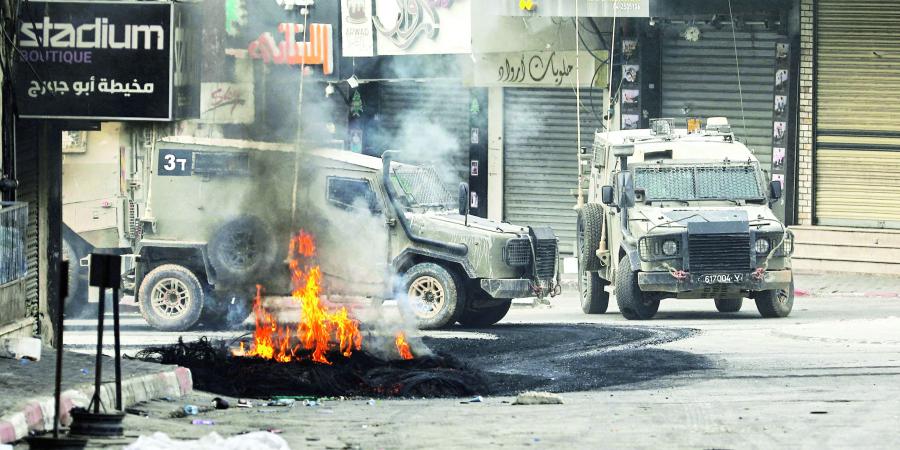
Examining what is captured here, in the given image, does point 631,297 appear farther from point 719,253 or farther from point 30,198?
point 30,198

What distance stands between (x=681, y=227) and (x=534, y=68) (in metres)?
10.1

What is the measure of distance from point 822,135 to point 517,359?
1251 cm

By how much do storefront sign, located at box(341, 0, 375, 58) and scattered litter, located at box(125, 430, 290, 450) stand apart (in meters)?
19.7

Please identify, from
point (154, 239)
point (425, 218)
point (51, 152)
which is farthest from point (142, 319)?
point (51, 152)

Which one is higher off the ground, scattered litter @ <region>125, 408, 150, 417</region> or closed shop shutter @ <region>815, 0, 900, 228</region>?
closed shop shutter @ <region>815, 0, 900, 228</region>

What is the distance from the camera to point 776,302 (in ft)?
63.3

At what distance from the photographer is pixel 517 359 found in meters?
15.6

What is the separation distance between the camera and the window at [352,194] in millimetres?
18672

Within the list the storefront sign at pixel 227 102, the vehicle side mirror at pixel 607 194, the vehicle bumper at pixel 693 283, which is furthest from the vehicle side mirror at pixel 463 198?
the storefront sign at pixel 227 102

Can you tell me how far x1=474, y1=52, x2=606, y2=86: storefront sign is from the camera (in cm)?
2808

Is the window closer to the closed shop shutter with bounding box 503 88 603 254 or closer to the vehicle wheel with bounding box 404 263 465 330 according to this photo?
the vehicle wheel with bounding box 404 263 465 330

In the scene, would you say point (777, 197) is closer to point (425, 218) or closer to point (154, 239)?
point (425, 218)

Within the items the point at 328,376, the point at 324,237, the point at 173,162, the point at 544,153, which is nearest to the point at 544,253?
the point at 324,237

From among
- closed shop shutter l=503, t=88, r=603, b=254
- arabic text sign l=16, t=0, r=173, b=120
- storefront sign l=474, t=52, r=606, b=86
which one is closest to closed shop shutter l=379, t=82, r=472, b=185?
closed shop shutter l=503, t=88, r=603, b=254
